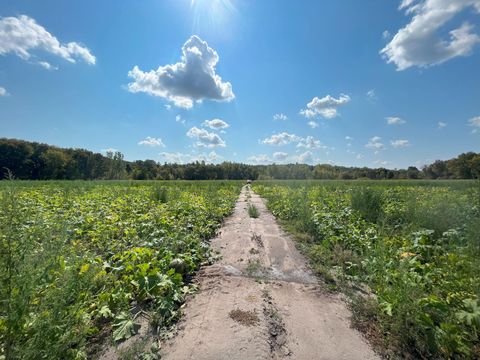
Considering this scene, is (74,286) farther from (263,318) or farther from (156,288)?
(263,318)

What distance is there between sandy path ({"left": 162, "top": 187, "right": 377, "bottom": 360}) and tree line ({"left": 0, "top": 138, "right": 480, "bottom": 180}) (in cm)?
5831

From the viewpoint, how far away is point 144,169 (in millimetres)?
90375

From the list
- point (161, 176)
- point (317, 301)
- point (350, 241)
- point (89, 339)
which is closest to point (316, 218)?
point (350, 241)

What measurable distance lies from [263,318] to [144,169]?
9521cm

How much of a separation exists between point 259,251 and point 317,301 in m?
2.33

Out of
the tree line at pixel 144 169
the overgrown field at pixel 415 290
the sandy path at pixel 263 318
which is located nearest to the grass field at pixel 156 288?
the overgrown field at pixel 415 290

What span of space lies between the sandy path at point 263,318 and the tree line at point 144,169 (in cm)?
5831

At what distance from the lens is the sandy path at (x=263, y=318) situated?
8.16 ft

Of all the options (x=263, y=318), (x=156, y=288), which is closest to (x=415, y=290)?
(x=263, y=318)

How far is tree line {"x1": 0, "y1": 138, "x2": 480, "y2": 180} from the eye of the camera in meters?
54.4

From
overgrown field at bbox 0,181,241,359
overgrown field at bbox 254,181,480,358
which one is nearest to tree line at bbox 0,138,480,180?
overgrown field at bbox 0,181,241,359

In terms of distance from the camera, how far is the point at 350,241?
5750 mm

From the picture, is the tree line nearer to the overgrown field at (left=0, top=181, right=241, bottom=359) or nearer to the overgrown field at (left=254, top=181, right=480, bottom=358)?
the overgrown field at (left=0, top=181, right=241, bottom=359)

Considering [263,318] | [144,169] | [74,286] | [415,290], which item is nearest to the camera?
[74,286]
